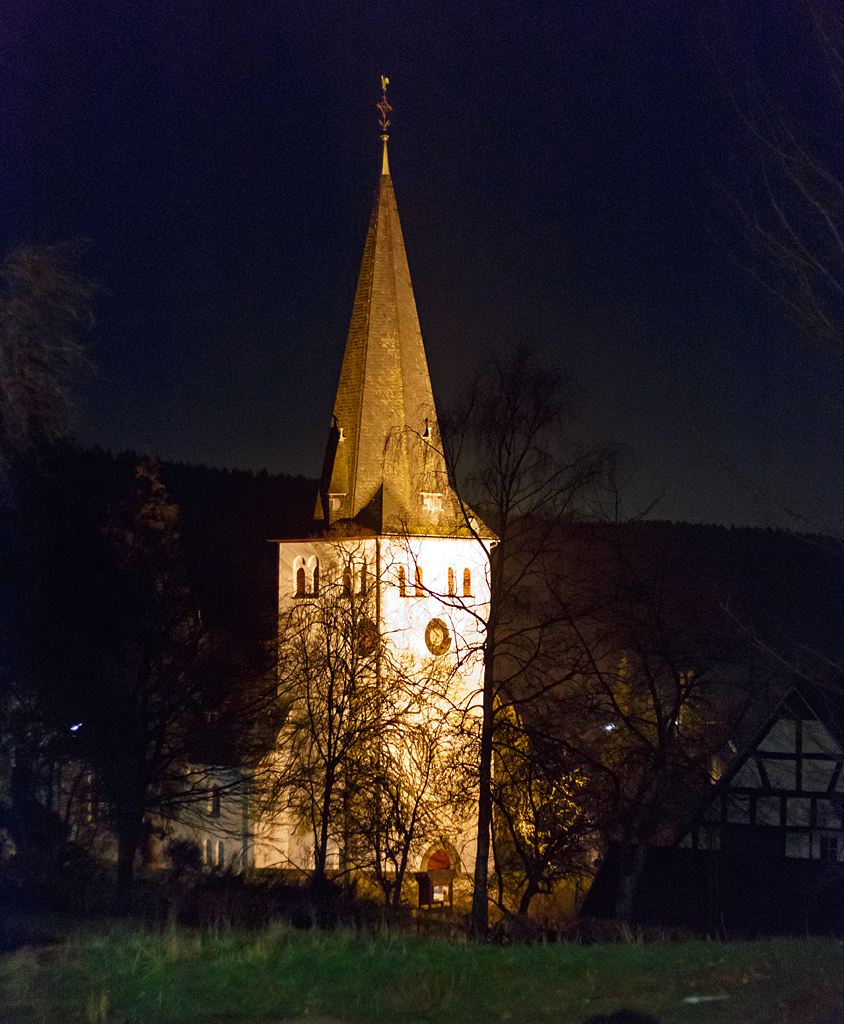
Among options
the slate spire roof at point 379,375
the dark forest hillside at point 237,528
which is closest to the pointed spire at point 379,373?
the slate spire roof at point 379,375

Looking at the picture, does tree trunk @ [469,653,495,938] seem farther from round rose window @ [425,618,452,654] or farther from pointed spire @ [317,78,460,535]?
round rose window @ [425,618,452,654]

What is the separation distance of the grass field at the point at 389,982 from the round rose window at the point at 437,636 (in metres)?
29.3

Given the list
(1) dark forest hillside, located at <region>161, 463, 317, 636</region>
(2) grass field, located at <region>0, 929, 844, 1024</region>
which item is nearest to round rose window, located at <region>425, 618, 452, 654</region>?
(1) dark forest hillside, located at <region>161, 463, 317, 636</region>

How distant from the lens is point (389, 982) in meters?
8.47

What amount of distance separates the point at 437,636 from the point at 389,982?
103ft

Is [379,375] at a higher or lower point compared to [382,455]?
higher

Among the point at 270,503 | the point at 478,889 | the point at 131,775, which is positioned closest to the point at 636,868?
the point at 478,889

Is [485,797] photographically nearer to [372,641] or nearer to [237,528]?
[372,641]

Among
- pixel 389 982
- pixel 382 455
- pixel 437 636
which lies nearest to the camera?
pixel 389 982

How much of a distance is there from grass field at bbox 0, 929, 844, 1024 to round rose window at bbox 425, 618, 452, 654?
2928 centimetres

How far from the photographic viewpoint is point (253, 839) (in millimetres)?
40000

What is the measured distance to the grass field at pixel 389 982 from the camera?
7723 millimetres

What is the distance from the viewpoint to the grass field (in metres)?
7.72

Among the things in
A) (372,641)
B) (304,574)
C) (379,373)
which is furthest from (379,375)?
(372,641)
